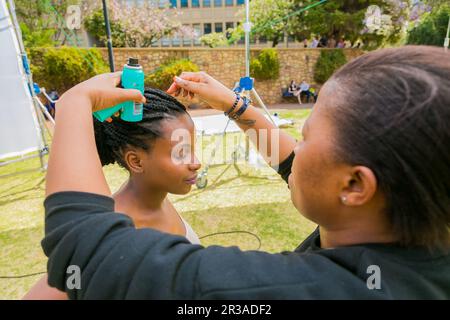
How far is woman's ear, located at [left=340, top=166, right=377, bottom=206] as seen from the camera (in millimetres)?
671

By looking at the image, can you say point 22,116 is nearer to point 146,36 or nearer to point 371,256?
point 371,256

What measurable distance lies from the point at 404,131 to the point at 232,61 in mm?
15431

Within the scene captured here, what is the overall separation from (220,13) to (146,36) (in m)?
15.6

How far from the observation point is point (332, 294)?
0.61m

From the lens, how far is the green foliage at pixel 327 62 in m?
16.4

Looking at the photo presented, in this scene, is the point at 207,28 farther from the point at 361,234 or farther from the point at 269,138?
the point at 361,234

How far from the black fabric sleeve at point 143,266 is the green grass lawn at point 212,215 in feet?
8.15

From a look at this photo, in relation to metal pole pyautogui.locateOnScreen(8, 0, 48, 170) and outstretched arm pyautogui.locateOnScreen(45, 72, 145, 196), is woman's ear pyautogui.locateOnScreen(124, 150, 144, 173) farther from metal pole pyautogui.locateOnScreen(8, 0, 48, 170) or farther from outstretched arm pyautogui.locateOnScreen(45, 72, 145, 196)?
metal pole pyautogui.locateOnScreen(8, 0, 48, 170)

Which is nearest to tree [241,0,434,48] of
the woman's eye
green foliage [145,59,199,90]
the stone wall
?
the stone wall

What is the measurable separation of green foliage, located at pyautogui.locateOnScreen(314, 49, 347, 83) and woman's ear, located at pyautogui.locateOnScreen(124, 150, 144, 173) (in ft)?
53.9

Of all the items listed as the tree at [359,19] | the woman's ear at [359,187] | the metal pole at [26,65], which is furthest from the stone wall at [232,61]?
the woman's ear at [359,187]

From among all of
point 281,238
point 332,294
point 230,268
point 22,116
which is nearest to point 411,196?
point 332,294

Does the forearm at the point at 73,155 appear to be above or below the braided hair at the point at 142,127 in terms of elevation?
above

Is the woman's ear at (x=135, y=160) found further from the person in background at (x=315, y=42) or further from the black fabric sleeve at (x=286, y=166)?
the person in background at (x=315, y=42)
